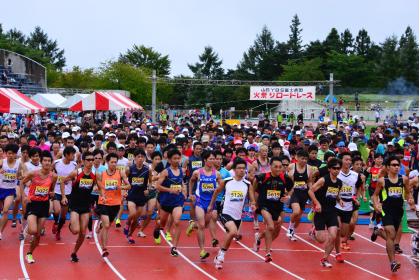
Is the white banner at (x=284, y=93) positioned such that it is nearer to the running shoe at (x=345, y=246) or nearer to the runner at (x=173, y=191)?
the running shoe at (x=345, y=246)

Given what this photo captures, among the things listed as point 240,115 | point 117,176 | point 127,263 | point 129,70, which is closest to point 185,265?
point 127,263

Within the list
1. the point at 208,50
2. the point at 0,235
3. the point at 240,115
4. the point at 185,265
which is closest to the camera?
the point at 185,265

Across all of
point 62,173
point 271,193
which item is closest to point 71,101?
point 62,173

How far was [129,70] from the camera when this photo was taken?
238 feet

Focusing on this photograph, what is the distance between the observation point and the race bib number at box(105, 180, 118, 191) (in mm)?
11312

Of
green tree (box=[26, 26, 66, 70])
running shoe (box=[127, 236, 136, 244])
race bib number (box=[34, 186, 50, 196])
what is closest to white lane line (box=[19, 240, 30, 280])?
race bib number (box=[34, 186, 50, 196])

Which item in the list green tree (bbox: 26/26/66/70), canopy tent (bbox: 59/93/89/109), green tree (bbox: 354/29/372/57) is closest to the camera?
canopy tent (bbox: 59/93/89/109)

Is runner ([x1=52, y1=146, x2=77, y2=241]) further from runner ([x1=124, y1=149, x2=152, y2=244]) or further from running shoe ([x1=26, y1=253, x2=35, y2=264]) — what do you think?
running shoe ([x1=26, y1=253, x2=35, y2=264])

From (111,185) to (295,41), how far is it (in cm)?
8658

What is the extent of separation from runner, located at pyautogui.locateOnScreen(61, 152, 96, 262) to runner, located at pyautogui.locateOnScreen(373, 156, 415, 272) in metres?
4.54

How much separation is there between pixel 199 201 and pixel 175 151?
37.0 inches

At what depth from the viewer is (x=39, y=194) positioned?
11.0 meters

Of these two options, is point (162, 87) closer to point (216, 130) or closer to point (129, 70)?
point (129, 70)

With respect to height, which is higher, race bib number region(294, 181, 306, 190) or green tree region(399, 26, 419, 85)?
green tree region(399, 26, 419, 85)
